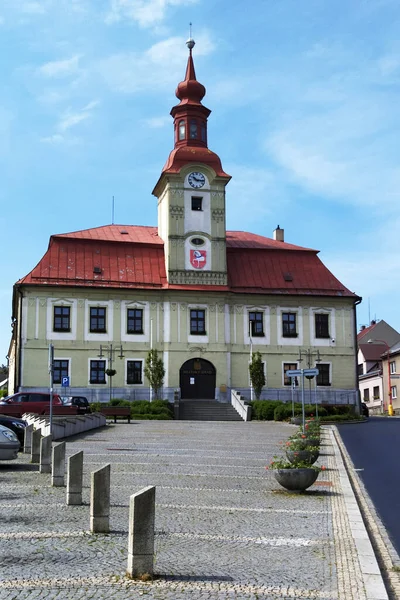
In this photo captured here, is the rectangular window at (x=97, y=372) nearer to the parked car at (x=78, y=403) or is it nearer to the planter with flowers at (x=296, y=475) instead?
the parked car at (x=78, y=403)

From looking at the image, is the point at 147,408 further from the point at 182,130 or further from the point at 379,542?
the point at 379,542

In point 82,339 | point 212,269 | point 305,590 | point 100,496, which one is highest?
point 212,269

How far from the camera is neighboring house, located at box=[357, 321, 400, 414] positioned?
7688cm

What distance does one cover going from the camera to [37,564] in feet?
26.7

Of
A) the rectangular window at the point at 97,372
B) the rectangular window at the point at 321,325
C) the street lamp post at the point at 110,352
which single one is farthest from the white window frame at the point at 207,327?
the rectangular window at the point at 321,325

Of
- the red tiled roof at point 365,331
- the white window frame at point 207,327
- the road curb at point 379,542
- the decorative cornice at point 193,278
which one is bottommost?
the road curb at point 379,542

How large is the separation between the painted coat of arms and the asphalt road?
1925cm

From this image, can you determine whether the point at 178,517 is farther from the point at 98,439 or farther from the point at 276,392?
the point at 276,392

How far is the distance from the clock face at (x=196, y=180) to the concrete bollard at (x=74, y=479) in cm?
4223

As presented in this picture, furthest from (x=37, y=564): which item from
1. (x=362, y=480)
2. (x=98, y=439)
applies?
(x=98, y=439)

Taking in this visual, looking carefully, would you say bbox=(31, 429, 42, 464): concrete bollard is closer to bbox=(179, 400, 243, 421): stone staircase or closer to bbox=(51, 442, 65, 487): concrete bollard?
bbox=(51, 442, 65, 487): concrete bollard

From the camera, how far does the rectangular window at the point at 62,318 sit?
4991cm

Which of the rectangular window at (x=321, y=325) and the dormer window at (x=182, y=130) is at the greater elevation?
the dormer window at (x=182, y=130)

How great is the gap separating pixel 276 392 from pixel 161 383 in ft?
25.8
